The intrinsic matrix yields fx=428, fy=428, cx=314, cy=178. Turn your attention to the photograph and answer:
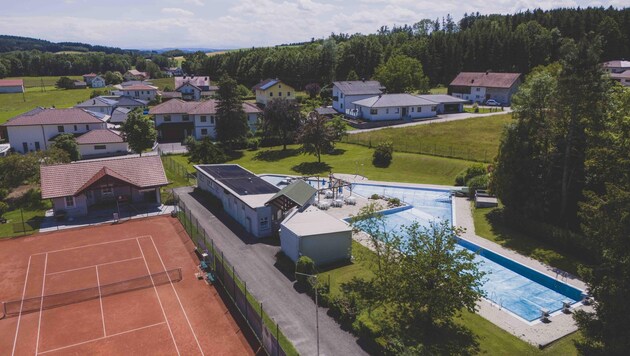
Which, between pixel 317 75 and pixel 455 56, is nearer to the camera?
pixel 455 56

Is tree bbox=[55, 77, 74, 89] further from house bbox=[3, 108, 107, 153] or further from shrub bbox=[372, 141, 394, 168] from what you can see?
shrub bbox=[372, 141, 394, 168]

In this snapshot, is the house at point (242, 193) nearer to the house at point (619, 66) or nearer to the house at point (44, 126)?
the house at point (44, 126)

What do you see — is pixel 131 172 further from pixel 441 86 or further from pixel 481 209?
pixel 441 86

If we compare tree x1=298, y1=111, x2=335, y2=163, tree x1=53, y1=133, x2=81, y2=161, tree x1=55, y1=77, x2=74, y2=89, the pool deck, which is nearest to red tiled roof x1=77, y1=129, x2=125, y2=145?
tree x1=53, y1=133, x2=81, y2=161

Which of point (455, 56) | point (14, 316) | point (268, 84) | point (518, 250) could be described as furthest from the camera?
point (455, 56)

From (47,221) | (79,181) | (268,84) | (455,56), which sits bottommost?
(47,221)

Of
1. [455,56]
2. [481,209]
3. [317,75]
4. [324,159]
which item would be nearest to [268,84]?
[317,75]

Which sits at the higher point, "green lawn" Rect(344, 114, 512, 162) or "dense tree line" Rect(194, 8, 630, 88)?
"dense tree line" Rect(194, 8, 630, 88)

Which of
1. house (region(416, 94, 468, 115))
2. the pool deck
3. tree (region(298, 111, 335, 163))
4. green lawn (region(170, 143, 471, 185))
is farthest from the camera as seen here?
house (region(416, 94, 468, 115))
